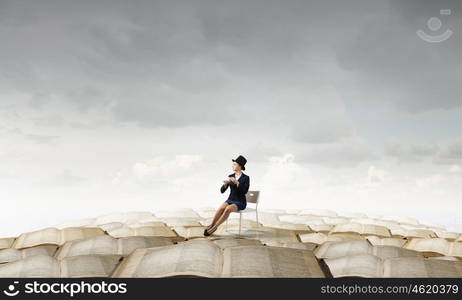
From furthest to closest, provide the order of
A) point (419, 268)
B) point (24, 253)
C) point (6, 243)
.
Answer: point (6, 243), point (24, 253), point (419, 268)

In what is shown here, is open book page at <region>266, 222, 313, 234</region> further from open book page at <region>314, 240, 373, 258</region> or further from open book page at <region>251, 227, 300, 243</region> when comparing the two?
open book page at <region>314, 240, 373, 258</region>

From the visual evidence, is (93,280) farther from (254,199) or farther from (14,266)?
(254,199)

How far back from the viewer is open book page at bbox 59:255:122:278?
15.8 ft


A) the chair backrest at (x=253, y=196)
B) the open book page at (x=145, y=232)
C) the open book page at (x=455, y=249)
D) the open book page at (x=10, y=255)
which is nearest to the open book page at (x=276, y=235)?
the chair backrest at (x=253, y=196)

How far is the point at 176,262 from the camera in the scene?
14.4 ft

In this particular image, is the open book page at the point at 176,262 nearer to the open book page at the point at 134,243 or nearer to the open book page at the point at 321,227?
the open book page at the point at 134,243

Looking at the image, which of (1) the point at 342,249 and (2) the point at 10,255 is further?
(2) the point at 10,255

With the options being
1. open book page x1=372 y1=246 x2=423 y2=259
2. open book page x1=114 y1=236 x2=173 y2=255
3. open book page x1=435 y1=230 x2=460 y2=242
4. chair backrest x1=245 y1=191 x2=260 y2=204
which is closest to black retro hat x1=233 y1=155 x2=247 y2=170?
chair backrest x1=245 y1=191 x2=260 y2=204

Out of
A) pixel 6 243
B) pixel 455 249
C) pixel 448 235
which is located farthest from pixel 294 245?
pixel 448 235

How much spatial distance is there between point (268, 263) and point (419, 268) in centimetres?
194

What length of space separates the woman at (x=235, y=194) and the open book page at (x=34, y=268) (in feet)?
13.5

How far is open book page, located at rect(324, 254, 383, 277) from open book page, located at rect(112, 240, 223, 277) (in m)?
1.47

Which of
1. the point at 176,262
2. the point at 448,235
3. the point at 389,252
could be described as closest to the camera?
the point at 176,262

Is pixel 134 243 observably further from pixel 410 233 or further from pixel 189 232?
pixel 410 233
